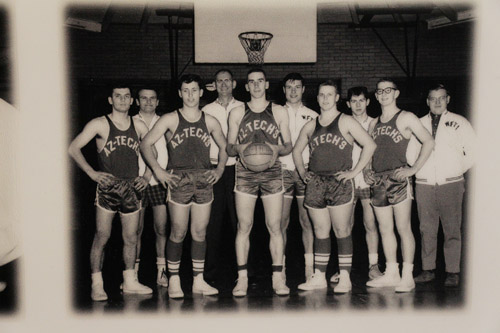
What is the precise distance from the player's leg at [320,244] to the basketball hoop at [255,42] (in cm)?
289

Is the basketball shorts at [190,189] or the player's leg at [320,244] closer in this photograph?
the basketball shorts at [190,189]

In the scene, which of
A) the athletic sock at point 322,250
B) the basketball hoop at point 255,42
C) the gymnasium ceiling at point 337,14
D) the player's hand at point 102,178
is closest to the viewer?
the player's hand at point 102,178

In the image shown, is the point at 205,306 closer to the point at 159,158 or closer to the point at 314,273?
the point at 314,273

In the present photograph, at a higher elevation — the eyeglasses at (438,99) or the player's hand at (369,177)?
the eyeglasses at (438,99)

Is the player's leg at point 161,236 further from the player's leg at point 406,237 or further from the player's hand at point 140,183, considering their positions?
the player's leg at point 406,237

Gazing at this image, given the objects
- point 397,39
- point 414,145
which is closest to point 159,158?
point 414,145

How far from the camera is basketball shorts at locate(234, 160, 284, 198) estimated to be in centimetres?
421

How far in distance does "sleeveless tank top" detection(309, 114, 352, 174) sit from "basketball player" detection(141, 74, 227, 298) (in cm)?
85

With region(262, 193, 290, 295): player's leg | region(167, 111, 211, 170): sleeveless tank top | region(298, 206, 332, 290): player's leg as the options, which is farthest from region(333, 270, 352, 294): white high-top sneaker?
region(167, 111, 211, 170): sleeveless tank top

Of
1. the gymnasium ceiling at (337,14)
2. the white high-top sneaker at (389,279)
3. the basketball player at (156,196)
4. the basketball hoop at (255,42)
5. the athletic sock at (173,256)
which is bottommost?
the white high-top sneaker at (389,279)

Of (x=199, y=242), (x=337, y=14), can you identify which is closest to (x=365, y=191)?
(x=199, y=242)

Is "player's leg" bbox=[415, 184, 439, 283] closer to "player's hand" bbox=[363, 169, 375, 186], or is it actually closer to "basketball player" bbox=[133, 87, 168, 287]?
"player's hand" bbox=[363, 169, 375, 186]

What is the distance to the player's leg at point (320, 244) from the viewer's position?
4328 millimetres

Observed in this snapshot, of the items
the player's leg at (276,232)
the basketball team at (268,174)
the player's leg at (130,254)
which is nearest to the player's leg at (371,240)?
the basketball team at (268,174)
